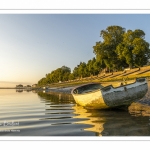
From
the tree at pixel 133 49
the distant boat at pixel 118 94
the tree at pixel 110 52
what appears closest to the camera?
the distant boat at pixel 118 94

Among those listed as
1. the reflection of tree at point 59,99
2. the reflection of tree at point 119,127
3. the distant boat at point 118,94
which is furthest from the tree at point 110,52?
the reflection of tree at point 119,127

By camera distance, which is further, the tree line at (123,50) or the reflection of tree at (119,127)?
the tree line at (123,50)

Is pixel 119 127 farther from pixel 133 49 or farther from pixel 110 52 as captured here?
pixel 110 52

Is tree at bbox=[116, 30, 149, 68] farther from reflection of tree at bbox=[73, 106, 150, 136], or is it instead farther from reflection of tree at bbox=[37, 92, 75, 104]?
reflection of tree at bbox=[73, 106, 150, 136]

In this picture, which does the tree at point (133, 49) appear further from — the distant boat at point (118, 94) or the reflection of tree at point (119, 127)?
the reflection of tree at point (119, 127)

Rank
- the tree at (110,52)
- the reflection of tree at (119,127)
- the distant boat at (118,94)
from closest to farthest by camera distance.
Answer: the reflection of tree at (119,127) → the distant boat at (118,94) → the tree at (110,52)

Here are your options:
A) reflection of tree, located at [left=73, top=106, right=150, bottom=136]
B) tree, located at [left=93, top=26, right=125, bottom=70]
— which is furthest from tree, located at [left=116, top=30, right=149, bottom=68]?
reflection of tree, located at [left=73, top=106, right=150, bottom=136]

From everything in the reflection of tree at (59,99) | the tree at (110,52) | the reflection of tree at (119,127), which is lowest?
the reflection of tree at (119,127)

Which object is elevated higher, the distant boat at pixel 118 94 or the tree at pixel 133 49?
the tree at pixel 133 49
